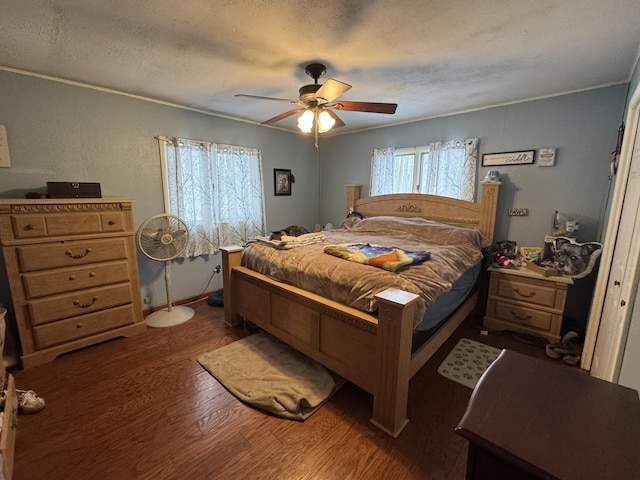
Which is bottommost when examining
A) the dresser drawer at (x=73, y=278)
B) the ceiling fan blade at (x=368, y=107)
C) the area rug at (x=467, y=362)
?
the area rug at (x=467, y=362)

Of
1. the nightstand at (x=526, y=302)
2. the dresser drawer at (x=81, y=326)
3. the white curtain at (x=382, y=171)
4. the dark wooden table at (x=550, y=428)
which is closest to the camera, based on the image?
the dark wooden table at (x=550, y=428)

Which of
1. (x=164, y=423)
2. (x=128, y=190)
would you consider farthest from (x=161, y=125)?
(x=164, y=423)

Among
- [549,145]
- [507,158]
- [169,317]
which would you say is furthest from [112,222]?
[549,145]

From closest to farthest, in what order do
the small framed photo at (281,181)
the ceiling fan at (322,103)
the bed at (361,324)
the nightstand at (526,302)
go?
the bed at (361,324) → the ceiling fan at (322,103) → the nightstand at (526,302) → the small framed photo at (281,181)

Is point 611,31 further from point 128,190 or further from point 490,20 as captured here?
point 128,190

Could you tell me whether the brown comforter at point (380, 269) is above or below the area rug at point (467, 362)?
above

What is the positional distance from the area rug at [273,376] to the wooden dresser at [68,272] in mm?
1032

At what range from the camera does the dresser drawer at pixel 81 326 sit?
227 centimetres

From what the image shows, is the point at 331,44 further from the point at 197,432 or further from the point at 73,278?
the point at 73,278

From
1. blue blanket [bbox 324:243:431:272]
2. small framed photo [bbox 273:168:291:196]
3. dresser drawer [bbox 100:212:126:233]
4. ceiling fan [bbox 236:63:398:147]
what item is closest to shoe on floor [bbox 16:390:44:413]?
dresser drawer [bbox 100:212:126:233]

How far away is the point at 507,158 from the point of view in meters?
3.04

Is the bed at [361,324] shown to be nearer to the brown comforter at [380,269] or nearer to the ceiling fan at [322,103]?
the brown comforter at [380,269]

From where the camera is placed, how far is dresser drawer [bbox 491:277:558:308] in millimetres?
2570

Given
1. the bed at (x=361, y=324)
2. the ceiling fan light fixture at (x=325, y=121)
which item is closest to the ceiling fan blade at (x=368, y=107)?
the ceiling fan light fixture at (x=325, y=121)
